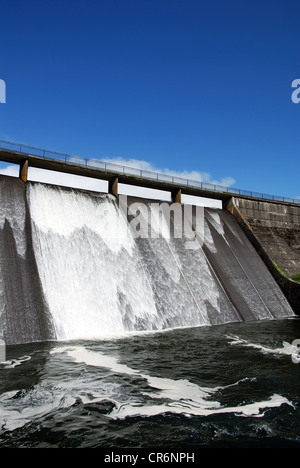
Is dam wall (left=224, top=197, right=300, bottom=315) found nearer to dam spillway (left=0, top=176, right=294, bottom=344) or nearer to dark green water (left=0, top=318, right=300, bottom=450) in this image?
dam spillway (left=0, top=176, right=294, bottom=344)

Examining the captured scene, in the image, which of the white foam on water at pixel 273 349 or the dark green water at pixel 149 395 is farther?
the white foam on water at pixel 273 349

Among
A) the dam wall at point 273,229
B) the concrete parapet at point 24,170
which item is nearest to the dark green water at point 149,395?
the concrete parapet at point 24,170

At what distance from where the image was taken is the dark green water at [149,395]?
578 centimetres

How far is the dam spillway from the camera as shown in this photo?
1348 centimetres

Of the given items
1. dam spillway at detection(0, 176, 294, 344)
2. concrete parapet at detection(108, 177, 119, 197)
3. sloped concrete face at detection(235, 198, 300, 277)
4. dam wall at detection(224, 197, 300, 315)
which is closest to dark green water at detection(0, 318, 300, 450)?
dam spillway at detection(0, 176, 294, 344)

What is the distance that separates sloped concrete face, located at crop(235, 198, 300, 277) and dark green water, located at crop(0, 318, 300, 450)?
15292 millimetres

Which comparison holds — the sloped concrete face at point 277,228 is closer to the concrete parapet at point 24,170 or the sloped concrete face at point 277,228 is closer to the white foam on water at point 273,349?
the white foam on water at point 273,349

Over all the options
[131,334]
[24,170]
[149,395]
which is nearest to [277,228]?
[131,334]

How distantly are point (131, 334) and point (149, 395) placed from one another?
20.7 ft

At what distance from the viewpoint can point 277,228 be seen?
94.8 ft

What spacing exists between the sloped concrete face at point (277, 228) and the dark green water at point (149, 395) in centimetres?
1529
